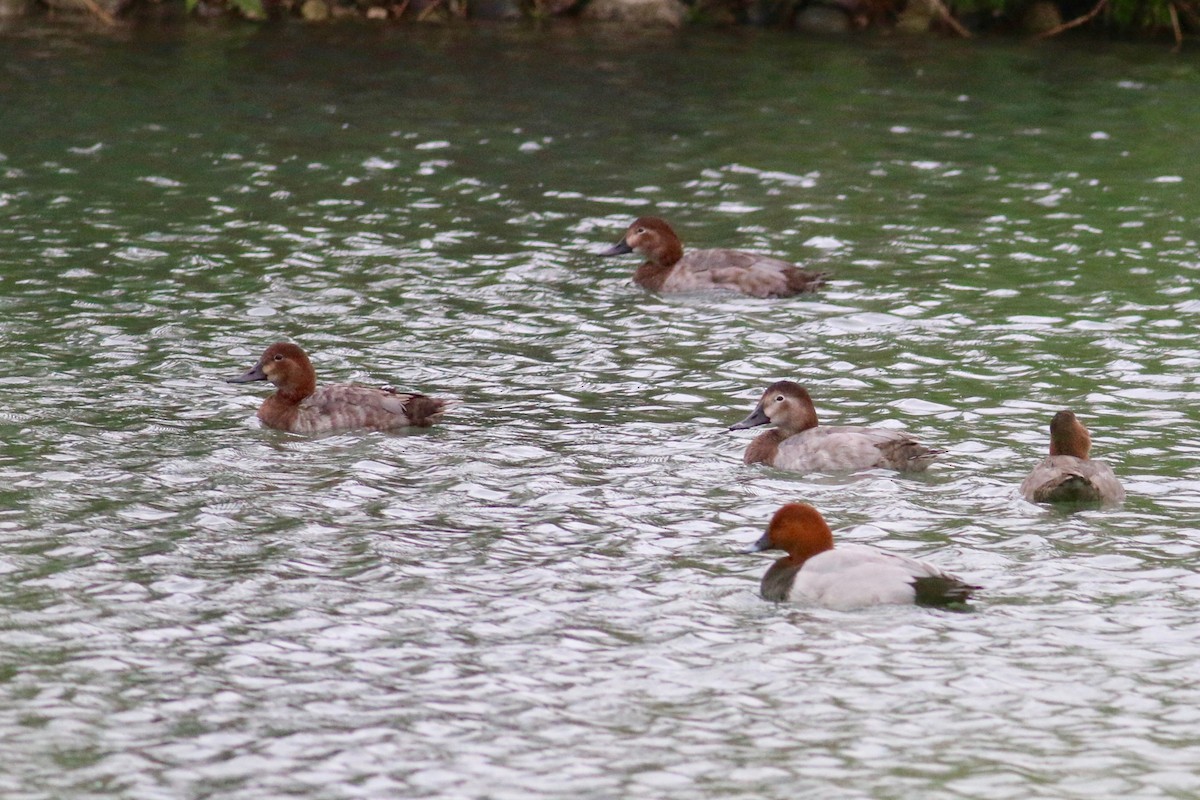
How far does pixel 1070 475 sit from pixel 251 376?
5.96 metres

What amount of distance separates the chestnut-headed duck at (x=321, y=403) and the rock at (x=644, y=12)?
19.6m

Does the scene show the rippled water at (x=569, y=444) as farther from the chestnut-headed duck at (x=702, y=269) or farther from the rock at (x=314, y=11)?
the rock at (x=314, y=11)

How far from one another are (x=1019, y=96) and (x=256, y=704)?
772 inches

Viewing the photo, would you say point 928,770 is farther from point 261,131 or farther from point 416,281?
point 261,131

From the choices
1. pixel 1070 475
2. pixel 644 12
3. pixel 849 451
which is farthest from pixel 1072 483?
pixel 644 12

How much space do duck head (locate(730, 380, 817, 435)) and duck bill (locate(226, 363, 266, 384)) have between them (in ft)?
12.2

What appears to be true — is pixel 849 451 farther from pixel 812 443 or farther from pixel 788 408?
pixel 788 408

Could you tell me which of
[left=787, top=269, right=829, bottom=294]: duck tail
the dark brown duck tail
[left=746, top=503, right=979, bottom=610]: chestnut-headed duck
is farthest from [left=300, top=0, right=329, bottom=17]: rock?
[left=746, top=503, right=979, bottom=610]: chestnut-headed duck

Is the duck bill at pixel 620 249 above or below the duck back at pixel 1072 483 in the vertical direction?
above

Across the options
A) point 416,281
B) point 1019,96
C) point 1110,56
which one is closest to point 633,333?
point 416,281

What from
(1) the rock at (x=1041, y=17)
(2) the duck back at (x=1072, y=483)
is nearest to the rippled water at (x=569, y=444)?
(2) the duck back at (x=1072, y=483)

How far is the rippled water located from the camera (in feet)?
26.7

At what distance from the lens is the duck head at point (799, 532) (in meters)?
9.95

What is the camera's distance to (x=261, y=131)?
22.8 metres
